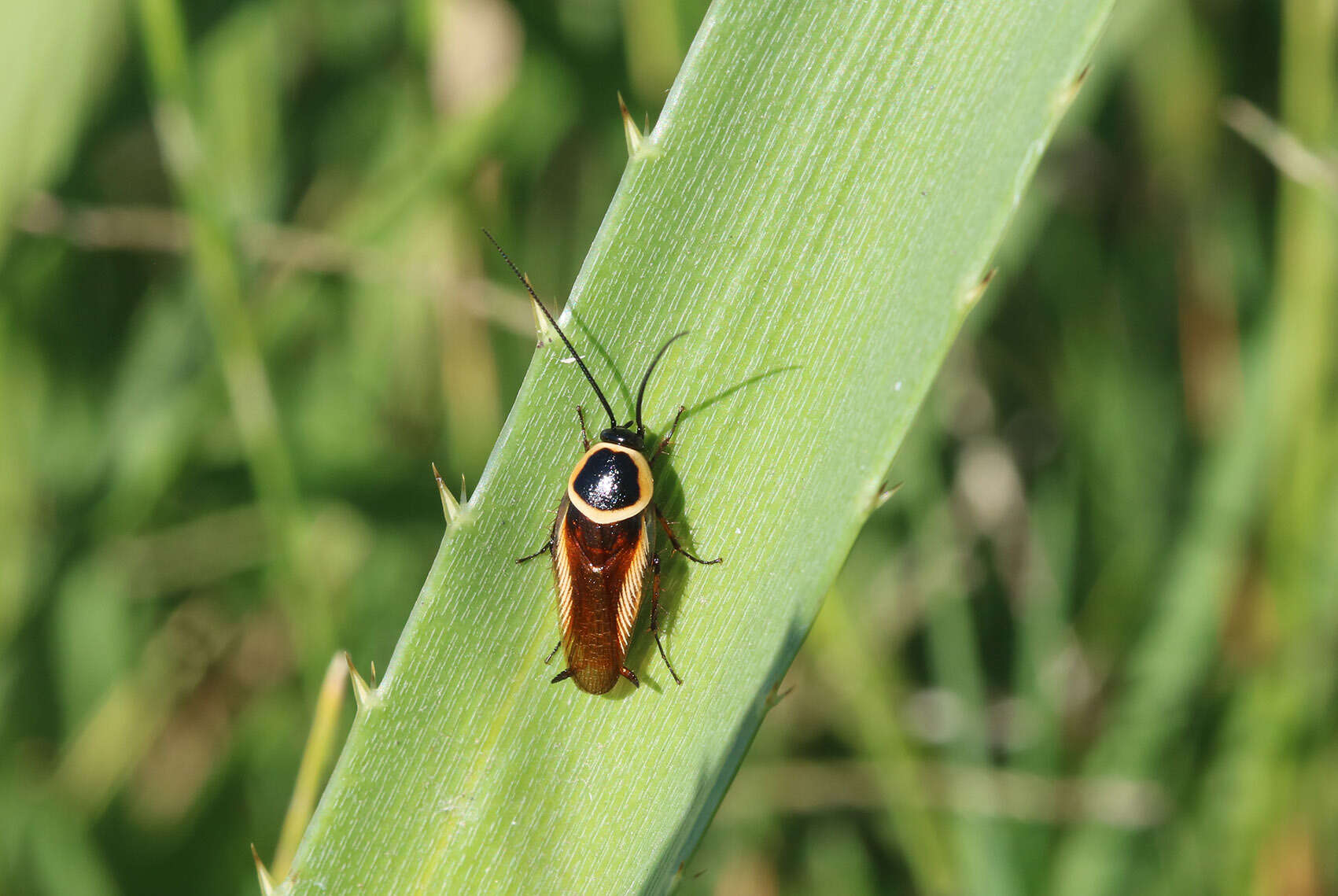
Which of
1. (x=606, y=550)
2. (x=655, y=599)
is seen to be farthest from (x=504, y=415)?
(x=655, y=599)

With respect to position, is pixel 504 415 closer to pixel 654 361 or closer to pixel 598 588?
pixel 598 588

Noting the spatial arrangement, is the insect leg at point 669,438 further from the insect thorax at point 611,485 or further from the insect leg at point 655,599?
the insect leg at point 655,599

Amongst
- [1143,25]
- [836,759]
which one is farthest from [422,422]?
[1143,25]

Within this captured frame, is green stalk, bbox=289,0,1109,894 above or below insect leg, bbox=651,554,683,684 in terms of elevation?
above

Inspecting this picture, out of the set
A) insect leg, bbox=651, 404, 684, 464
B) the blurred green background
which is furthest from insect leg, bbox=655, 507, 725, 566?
the blurred green background

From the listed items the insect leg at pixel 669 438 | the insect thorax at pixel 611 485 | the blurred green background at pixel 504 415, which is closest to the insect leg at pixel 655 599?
the insect thorax at pixel 611 485

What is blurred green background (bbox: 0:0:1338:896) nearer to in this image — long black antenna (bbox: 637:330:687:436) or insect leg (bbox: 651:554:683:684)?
insect leg (bbox: 651:554:683:684)

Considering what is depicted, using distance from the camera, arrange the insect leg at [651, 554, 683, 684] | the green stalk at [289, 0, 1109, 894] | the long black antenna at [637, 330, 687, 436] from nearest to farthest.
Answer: the green stalk at [289, 0, 1109, 894]
the long black antenna at [637, 330, 687, 436]
the insect leg at [651, 554, 683, 684]

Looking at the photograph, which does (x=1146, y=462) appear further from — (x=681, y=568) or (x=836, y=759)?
(x=681, y=568)
